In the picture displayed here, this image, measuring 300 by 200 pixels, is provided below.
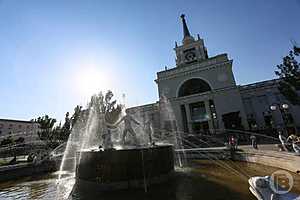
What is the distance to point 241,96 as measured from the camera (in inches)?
1673

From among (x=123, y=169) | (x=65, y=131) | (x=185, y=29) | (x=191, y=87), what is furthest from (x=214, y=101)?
(x=123, y=169)

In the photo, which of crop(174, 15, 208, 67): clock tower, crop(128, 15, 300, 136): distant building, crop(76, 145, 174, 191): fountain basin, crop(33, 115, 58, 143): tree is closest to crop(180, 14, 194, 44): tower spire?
crop(174, 15, 208, 67): clock tower

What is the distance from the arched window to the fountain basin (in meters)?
37.5

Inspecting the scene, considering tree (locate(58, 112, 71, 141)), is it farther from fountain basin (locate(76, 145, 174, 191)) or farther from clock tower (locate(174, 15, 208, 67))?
clock tower (locate(174, 15, 208, 67))

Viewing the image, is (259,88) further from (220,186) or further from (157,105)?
(220,186)

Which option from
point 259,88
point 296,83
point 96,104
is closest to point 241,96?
point 259,88

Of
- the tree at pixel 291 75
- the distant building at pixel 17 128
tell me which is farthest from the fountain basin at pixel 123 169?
the distant building at pixel 17 128

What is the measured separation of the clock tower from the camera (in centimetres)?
5131

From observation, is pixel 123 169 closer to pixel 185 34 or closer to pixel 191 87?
pixel 191 87

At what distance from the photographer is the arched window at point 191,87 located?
147 ft

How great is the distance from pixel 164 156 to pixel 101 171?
3475 mm

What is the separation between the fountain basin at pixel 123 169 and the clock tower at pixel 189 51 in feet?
147

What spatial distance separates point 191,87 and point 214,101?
24.5 ft

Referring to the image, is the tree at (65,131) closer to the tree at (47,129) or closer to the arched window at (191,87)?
the tree at (47,129)
